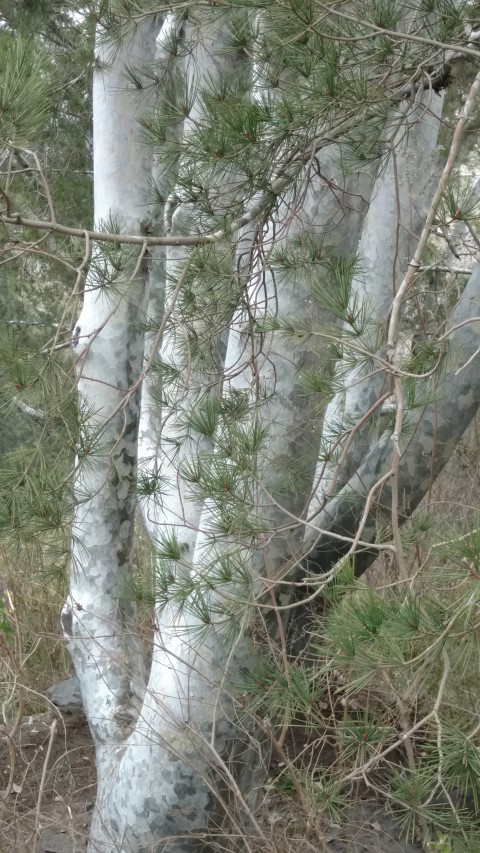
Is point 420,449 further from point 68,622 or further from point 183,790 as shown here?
point 68,622

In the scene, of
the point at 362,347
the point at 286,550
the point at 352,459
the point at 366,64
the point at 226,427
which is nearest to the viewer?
the point at 362,347

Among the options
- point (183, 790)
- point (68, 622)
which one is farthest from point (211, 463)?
point (68, 622)

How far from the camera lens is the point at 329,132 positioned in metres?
2.29

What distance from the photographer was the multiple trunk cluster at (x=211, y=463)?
2355mm

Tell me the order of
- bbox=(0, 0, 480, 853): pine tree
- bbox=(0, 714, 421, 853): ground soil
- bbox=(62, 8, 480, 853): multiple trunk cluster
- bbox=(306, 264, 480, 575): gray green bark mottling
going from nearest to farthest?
bbox=(0, 0, 480, 853): pine tree
bbox=(62, 8, 480, 853): multiple trunk cluster
bbox=(0, 714, 421, 853): ground soil
bbox=(306, 264, 480, 575): gray green bark mottling

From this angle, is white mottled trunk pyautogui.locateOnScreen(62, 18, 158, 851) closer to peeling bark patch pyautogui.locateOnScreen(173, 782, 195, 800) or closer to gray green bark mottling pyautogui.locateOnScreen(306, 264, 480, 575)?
peeling bark patch pyautogui.locateOnScreen(173, 782, 195, 800)

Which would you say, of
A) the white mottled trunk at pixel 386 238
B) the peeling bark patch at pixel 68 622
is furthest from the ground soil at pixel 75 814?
the white mottled trunk at pixel 386 238

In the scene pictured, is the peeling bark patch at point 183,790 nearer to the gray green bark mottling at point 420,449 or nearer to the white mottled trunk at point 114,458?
the white mottled trunk at point 114,458

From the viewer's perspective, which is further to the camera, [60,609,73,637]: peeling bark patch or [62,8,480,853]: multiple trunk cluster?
[60,609,73,637]: peeling bark patch

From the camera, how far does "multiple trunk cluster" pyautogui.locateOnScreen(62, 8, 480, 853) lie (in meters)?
2.36

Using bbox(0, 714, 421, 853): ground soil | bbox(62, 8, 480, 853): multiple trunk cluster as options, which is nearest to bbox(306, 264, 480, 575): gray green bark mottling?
bbox(62, 8, 480, 853): multiple trunk cluster

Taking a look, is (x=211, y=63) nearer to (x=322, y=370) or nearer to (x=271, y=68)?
(x=271, y=68)

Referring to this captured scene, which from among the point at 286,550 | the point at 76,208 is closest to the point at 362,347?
the point at 286,550

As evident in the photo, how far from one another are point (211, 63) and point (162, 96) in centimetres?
38
